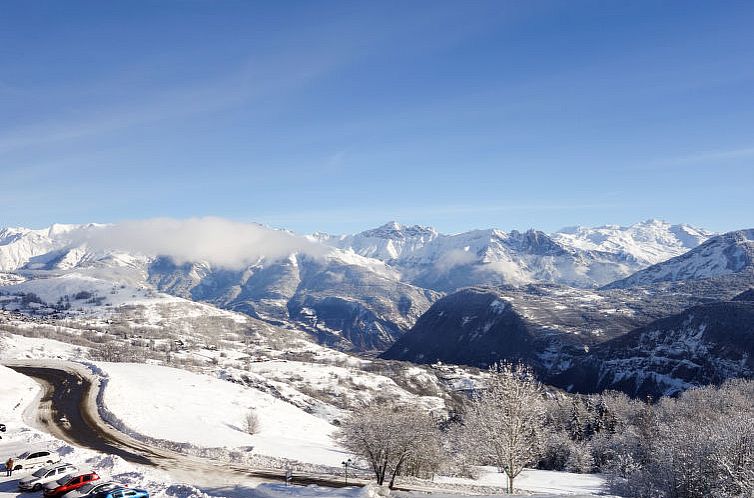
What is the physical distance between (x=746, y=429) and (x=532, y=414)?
2632 centimetres

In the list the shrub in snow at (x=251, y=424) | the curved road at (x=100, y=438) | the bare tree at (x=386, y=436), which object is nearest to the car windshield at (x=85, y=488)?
the curved road at (x=100, y=438)

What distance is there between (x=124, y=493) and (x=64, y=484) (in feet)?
21.7

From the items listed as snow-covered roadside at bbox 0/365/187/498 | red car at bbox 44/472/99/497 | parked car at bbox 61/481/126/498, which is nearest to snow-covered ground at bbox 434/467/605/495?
snow-covered roadside at bbox 0/365/187/498

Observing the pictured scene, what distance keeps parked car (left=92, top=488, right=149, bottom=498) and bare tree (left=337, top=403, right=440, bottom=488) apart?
2395 centimetres

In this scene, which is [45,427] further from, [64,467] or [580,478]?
[580,478]

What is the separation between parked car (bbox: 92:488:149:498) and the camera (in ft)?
136

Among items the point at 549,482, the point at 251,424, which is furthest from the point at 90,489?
the point at 549,482

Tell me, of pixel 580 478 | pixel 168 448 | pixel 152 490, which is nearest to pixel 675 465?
pixel 580 478

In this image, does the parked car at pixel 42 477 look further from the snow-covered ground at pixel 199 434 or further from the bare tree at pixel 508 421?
the bare tree at pixel 508 421

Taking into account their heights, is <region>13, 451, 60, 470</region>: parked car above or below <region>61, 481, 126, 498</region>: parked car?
below

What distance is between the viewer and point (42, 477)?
4625 cm

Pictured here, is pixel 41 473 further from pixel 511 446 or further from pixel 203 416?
pixel 203 416

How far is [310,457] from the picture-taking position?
262ft

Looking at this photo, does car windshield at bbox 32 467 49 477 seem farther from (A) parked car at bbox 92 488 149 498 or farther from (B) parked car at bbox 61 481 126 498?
(A) parked car at bbox 92 488 149 498
